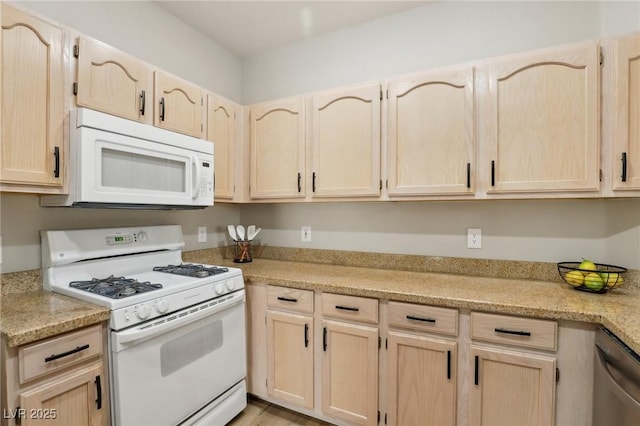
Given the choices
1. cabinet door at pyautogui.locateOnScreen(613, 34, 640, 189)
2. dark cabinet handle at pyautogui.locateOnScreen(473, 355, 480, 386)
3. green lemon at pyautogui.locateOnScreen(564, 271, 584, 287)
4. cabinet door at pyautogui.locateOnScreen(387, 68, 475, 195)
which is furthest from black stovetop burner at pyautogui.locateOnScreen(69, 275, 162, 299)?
cabinet door at pyautogui.locateOnScreen(613, 34, 640, 189)

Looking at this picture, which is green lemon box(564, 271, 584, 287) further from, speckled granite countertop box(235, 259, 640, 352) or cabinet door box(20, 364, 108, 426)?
cabinet door box(20, 364, 108, 426)

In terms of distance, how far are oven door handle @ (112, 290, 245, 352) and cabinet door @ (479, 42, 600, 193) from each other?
1.54 m

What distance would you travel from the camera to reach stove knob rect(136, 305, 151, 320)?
1.35 metres

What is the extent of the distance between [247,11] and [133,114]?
109 cm

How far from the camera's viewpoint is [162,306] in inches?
56.6

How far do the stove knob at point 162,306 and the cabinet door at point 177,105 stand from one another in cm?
98

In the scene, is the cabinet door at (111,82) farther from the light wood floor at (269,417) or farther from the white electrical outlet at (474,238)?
the white electrical outlet at (474,238)

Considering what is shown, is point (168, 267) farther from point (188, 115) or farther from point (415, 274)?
point (415, 274)

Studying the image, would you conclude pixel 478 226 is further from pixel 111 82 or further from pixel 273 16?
pixel 111 82

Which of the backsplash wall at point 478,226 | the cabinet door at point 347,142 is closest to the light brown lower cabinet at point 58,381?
the cabinet door at point 347,142

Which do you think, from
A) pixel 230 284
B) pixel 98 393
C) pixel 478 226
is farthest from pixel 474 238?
pixel 98 393

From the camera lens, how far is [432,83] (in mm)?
1779

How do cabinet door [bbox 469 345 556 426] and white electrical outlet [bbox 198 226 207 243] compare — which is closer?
cabinet door [bbox 469 345 556 426]

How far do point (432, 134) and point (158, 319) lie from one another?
166 centimetres
